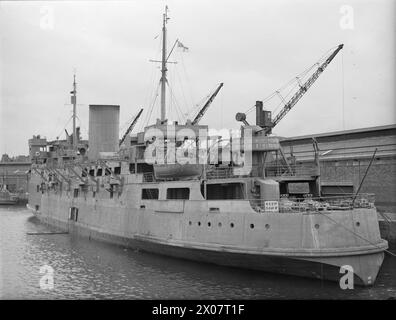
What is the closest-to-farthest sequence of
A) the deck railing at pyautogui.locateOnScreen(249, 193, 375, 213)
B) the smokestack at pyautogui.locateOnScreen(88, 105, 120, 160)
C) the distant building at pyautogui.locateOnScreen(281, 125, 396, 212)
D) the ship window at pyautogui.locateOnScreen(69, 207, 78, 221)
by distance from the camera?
1. the deck railing at pyautogui.locateOnScreen(249, 193, 375, 213)
2. the distant building at pyautogui.locateOnScreen(281, 125, 396, 212)
3. the ship window at pyautogui.locateOnScreen(69, 207, 78, 221)
4. the smokestack at pyautogui.locateOnScreen(88, 105, 120, 160)

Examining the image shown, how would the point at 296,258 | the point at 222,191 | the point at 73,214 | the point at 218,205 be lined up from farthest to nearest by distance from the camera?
the point at 73,214 → the point at 222,191 → the point at 218,205 → the point at 296,258

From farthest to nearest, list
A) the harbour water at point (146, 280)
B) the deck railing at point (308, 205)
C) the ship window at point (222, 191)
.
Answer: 1. the ship window at point (222, 191)
2. the deck railing at point (308, 205)
3. the harbour water at point (146, 280)

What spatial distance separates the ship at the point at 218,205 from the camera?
19.2 m

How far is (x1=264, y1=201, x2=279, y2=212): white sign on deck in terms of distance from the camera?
20.2 meters

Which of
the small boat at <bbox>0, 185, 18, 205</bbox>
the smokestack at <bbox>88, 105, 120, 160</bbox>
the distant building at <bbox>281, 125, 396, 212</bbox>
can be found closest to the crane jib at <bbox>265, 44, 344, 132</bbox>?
the distant building at <bbox>281, 125, 396, 212</bbox>

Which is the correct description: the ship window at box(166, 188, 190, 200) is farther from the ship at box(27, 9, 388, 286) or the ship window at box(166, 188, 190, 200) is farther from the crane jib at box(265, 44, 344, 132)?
the crane jib at box(265, 44, 344, 132)

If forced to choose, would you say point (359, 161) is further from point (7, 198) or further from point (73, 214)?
→ point (7, 198)

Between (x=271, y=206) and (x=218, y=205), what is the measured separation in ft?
10.3

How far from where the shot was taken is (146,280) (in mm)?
20406

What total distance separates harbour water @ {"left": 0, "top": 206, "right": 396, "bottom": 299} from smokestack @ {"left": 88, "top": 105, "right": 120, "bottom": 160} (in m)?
12.8

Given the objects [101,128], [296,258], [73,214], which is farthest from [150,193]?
[73,214]

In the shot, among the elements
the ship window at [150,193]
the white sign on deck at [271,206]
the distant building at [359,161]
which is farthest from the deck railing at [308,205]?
the ship window at [150,193]

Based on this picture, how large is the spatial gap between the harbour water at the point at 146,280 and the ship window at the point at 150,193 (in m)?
3.73

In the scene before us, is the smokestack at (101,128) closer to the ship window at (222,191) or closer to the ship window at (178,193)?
the ship window at (178,193)
